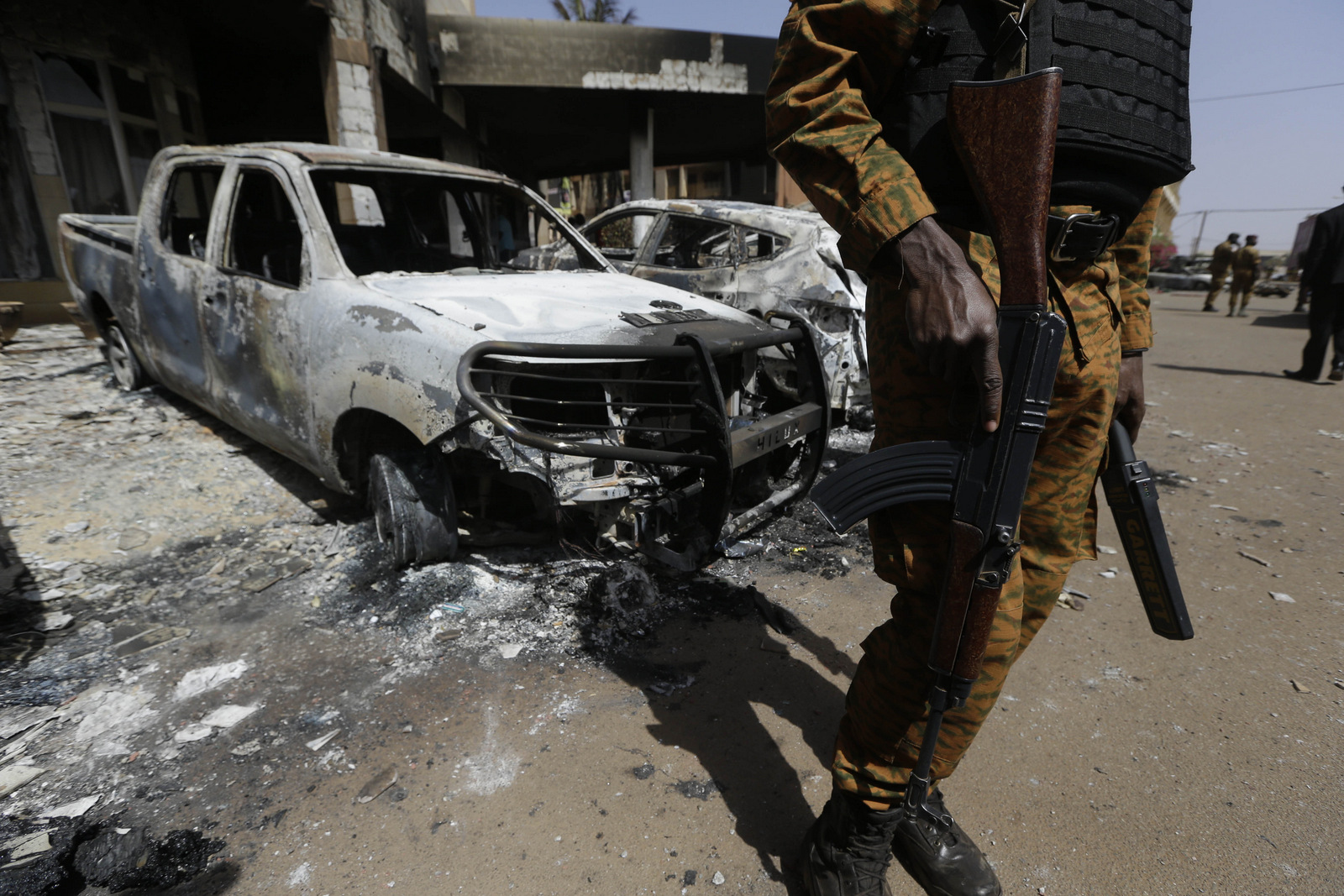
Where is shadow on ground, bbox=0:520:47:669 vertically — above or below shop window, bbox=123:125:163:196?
below

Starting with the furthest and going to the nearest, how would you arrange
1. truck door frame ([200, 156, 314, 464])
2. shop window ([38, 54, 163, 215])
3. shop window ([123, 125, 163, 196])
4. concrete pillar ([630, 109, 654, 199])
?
→ concrete pillar ([630, 109, 654, 199]), shop window ([123, 125, 163, 196]), shop window ([38, 54, 163, 215]), truck door frame ([200, 156, 314, 464])

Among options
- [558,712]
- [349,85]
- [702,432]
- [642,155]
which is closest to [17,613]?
[558,712]

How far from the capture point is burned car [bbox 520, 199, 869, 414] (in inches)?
171

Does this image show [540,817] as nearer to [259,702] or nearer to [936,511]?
[259,702]

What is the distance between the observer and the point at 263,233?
4.00 metres

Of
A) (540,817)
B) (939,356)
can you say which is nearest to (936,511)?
(939,356)

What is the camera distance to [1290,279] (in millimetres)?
19781

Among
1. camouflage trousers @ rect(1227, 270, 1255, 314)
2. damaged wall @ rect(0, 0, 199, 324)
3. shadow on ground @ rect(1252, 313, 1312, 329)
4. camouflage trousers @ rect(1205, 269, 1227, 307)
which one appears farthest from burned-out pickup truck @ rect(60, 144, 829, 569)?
camouflage trousers @ rect(1205, 269, 1227, 307)

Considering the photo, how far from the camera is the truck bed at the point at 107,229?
4.20m

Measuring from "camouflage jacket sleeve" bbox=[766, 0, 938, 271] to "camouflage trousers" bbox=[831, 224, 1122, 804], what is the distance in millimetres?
130

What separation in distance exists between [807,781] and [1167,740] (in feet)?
3.77

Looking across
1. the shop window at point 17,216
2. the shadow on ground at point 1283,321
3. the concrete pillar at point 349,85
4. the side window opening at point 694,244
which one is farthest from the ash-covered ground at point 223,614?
Answer: the shadow on ground at point 1283,321

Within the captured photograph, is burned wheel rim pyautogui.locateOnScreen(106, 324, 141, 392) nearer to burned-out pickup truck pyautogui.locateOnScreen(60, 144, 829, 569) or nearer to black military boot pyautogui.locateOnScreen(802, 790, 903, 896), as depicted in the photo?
burned-out pickup truck pyautogui.locateOnScreen(60, 144, 829, 569)

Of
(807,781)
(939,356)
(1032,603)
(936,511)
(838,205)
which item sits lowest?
(807,781)
